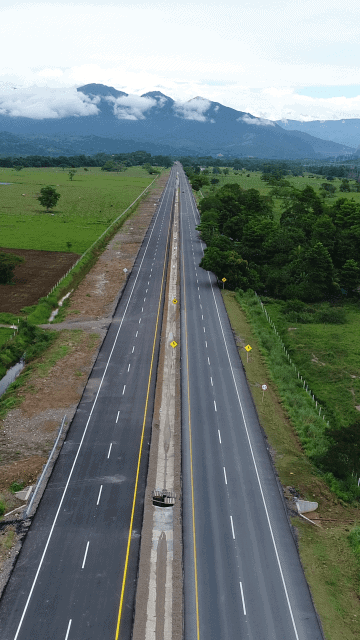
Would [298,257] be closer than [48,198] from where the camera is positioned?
Yes

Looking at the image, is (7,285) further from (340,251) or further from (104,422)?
(340,251)

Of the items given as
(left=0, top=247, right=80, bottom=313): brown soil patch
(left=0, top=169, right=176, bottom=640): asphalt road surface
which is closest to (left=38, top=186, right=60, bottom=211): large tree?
(left=0, top=247, right=80, bottom=313): brown soil patch

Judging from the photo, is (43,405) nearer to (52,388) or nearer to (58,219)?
(52,388)

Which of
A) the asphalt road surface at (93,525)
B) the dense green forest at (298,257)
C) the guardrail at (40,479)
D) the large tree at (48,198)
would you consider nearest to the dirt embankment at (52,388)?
the guardrail at (40,479)

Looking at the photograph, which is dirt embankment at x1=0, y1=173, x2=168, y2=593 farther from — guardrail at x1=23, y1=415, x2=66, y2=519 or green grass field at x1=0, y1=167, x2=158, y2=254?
green grass field at x1=0, y1=167, x2=158, y2=254

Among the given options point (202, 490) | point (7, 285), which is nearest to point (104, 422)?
point (202, 490)

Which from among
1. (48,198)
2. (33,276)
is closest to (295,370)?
(33,276)

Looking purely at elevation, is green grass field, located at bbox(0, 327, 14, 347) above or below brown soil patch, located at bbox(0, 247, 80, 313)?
below

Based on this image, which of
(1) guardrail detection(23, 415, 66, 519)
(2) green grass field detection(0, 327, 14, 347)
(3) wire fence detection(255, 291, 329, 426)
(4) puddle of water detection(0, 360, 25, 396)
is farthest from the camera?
(2) green grass field detection(0, 327, 14, 347)
